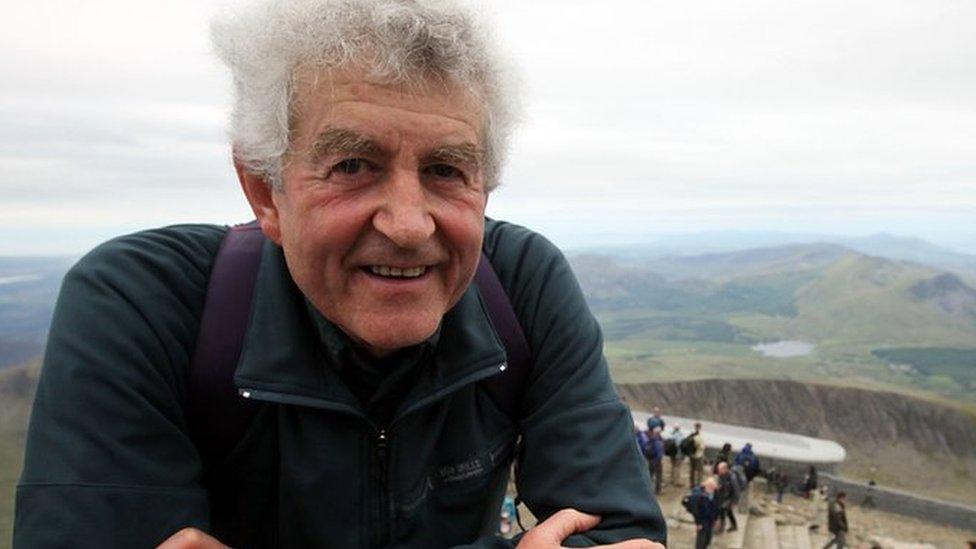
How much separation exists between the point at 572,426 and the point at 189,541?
0.97 meters

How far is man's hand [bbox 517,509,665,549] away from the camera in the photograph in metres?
1.63

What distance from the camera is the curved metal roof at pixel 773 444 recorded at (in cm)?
2098

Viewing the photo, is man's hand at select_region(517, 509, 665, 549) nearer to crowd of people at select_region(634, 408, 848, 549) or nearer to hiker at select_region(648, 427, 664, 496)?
crowd of people at select_region(634, 408, 848, 549)

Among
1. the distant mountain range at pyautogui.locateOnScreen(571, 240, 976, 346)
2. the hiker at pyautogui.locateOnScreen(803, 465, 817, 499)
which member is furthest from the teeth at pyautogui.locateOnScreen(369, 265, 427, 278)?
the distant mountain range at pyautogui.locateOnScreen(571, 240, 976, 346)

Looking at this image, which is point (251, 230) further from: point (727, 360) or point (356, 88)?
point (727, 360)

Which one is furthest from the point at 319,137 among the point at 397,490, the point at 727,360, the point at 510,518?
the point at 727,360

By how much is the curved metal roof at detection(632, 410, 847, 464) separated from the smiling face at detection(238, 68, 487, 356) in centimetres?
2017

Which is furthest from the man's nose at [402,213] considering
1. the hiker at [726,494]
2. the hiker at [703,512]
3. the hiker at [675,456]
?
the hiker at [675,456]

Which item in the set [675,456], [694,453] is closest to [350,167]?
[694,453]

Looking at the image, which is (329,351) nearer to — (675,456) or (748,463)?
(675,456)

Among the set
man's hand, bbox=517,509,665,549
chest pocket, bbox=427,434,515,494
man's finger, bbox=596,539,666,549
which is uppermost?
chest pocket, bbox=427,434,515,494

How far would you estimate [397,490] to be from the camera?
1.64 meters

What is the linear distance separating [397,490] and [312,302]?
0.52m

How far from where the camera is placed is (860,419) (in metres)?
48.2
